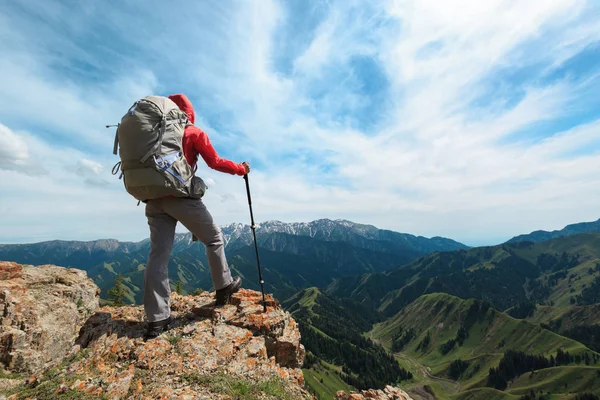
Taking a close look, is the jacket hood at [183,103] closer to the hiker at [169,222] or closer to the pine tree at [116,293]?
the hiker at [169,222]

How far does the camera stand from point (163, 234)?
9039 mm

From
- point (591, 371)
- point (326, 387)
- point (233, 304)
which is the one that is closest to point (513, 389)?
point (591, 371)

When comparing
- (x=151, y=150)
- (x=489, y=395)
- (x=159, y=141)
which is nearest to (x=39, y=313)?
(x=151, y=150)

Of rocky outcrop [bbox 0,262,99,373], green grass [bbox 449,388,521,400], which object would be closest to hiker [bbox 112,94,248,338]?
rocky outcrop [bbox 0,262,99,373]

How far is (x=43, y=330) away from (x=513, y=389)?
262011 mm

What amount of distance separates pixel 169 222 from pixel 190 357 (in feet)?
12.1

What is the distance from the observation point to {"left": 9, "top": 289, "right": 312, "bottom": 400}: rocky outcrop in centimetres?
641

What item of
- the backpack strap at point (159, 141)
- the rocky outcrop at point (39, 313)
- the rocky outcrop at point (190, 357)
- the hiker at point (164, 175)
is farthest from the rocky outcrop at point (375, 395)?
the backpack strap at point (159, 141)

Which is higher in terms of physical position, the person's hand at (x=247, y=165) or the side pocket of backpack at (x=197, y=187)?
the person's hand at (x=247, y=165)

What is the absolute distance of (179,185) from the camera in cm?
827

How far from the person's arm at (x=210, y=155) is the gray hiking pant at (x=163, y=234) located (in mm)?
1185

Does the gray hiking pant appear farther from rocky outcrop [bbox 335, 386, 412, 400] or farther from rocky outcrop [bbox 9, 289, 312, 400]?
rocky outcrop [bbox 335, 386, 412, 400]

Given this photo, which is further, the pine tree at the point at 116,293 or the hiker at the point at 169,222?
the pine tree at the point at 116,293

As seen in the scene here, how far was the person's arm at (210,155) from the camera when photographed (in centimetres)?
886
